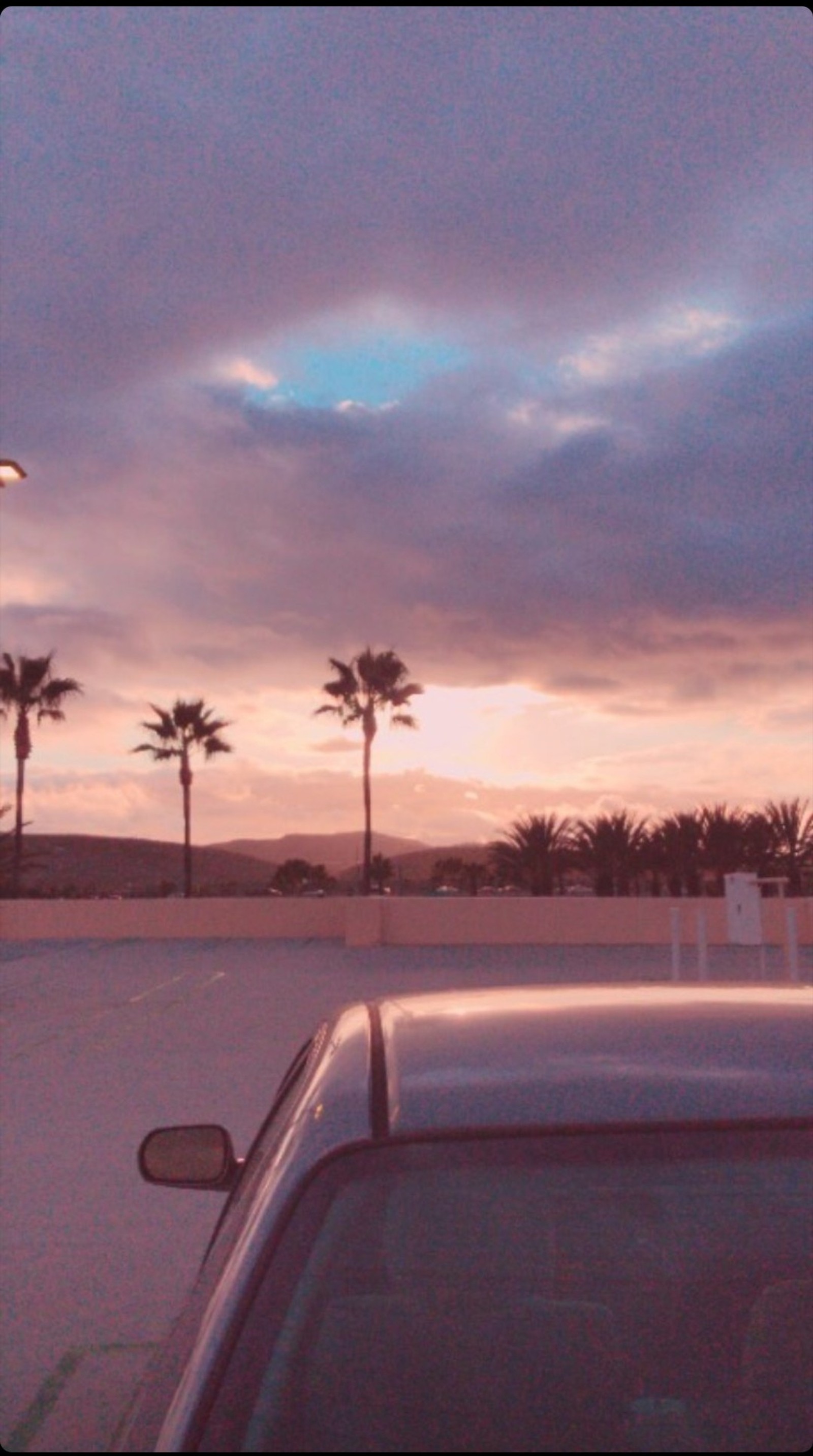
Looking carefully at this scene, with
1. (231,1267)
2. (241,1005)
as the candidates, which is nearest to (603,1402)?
(231,1267)

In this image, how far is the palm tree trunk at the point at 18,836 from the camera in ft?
167

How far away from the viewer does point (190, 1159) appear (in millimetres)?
3809

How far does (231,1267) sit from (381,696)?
51265mm

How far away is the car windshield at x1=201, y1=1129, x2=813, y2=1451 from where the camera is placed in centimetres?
199

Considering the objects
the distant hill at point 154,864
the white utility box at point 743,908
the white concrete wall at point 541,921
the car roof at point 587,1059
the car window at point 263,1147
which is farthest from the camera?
the distant hill at point 154,864

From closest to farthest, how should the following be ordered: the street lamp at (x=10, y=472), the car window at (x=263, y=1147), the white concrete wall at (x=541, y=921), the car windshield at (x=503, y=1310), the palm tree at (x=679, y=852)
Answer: the car windshield at (x=503, y=1310)
the car window at (x=263, y=1147)
the street lamp at (x=10, y=472)
the white concrete wall at (x=541, y=921)
the palm tree at (x=679, y=852)

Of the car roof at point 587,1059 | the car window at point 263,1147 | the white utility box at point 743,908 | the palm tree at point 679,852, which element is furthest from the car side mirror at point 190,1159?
the palm tree at point 679,852

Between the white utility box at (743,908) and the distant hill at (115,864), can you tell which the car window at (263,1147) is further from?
the distant hill at (115,864)

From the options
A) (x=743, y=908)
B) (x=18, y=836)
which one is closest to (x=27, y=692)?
(x=18, y=836)

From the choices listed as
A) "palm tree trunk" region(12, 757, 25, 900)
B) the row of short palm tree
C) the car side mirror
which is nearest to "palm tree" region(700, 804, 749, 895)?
the row of short palm tree

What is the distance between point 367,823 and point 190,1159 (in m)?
47.4

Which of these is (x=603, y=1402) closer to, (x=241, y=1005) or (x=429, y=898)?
(x=241, y=1005)

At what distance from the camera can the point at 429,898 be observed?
37.1m

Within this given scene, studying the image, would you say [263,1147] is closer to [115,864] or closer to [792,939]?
[792,939]
